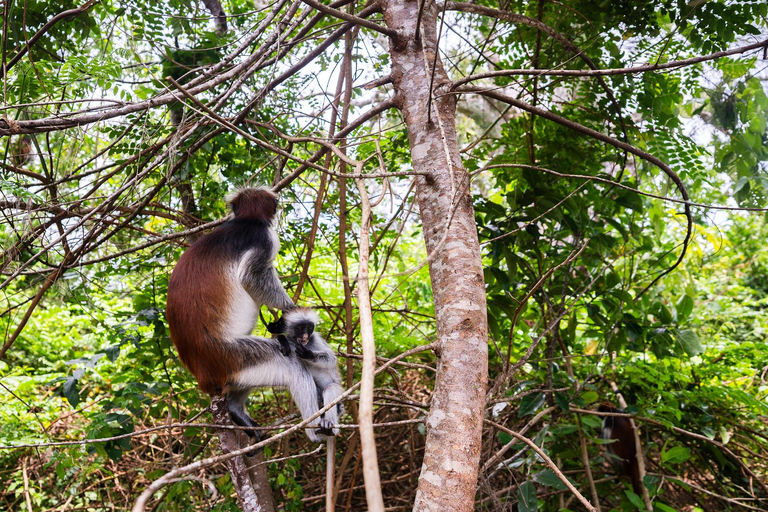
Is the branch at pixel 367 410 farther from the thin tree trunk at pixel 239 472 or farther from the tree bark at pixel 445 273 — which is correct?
the thin tree trunk at pixel 239 472

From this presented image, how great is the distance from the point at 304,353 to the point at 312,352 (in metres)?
0.04

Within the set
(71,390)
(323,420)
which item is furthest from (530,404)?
(71,390)

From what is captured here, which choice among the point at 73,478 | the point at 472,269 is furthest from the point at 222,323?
the point at 73,478

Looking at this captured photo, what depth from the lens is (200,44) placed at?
3.79m

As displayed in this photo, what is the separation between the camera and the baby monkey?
2891 mm

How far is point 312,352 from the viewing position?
3.00 m

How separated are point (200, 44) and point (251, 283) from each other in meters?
1.79

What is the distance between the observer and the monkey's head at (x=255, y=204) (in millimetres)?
Answer: 3088

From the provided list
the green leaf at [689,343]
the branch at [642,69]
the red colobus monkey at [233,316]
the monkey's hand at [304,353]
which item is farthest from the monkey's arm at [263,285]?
the green leaf at [689,343]

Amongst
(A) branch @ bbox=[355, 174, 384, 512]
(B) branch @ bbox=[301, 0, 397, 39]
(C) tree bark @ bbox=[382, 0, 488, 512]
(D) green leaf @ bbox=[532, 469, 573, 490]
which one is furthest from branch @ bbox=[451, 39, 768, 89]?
(D) green leaf @ bbox=[532, 469, 573, 490]

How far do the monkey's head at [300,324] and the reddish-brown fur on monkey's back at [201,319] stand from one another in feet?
1.04

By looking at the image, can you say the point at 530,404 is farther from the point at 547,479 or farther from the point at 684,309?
the point at 684,309

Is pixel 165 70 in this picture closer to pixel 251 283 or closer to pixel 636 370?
pixel 251 283

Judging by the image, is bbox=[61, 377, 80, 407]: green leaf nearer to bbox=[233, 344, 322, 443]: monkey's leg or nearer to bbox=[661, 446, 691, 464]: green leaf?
bbox=[233, 344, 322, 443]: monkey's leg
